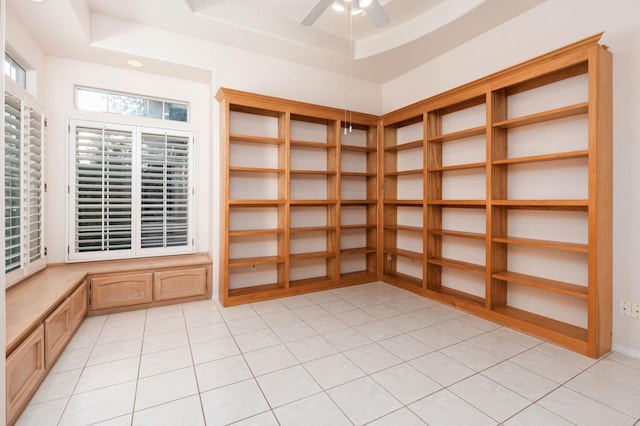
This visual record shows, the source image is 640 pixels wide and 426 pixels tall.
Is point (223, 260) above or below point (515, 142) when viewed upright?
below

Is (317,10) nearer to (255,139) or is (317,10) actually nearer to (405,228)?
(255,139)

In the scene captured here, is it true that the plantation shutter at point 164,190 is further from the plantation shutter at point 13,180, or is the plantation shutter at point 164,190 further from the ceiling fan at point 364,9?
the ceiling fan at point 364,9

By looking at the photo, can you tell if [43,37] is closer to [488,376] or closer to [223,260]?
[223,260]

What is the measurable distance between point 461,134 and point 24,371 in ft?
14.1

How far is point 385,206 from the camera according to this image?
475 cm

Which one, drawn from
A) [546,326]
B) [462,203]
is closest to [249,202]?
[462,203]

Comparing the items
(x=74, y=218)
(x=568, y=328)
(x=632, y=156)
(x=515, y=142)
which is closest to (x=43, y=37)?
(x=74, y=218)

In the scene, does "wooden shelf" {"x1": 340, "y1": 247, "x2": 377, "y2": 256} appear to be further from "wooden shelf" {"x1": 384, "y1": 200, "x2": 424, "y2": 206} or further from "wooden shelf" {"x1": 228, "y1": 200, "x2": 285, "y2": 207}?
"wooden shelf" {"x1": 228, "y1": 200, "x2": 285, "y2": 207}

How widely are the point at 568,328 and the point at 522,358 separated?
2.33ft

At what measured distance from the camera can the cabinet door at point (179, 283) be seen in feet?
11.7

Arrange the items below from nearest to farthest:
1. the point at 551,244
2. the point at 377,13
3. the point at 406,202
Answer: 1. the point at 377,13
2. the point at 551,244
3. the point at 406,202

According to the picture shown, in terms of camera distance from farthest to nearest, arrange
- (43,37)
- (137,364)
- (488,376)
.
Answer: (43,37), (137,364), (488,376)

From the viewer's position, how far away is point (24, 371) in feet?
6.11

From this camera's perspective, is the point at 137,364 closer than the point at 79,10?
Yes
